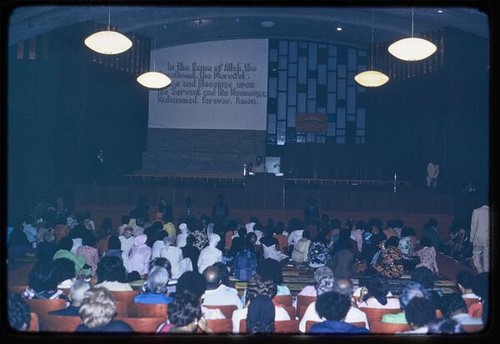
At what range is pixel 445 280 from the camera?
7.21 metres

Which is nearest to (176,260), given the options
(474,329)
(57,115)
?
(474,329)

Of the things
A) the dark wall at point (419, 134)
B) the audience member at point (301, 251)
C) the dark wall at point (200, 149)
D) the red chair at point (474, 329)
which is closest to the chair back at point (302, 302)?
the audience member at point (301, 251)

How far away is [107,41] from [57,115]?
425 cm

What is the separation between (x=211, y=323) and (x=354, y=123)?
40.9ft

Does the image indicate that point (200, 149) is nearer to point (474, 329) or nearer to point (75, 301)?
point (75, 301)

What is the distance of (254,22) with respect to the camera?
13938mm

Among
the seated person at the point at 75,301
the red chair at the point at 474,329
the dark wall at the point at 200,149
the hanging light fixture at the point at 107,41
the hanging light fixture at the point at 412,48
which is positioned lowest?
the seated person at the point at 75,301

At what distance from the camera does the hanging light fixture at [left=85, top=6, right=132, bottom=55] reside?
793cm

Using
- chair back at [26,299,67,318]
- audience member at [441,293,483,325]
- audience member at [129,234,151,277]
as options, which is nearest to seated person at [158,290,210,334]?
audience member at [441,293,483,325]

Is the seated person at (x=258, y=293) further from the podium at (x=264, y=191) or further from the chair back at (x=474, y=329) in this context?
the podium at (x=264, y=191)

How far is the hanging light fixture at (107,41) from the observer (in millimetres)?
7934

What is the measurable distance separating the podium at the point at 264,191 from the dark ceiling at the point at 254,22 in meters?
3.10
